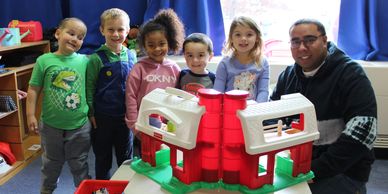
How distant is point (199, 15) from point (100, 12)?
891 millimetres

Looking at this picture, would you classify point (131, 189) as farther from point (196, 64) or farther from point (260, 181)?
point (196, 64)

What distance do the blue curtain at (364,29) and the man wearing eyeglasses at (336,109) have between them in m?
1.41

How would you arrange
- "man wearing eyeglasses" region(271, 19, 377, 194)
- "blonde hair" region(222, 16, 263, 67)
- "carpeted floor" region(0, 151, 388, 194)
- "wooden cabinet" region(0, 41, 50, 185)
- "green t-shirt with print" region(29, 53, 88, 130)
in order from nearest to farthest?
"man wearing eyeglasses" region(271, 19, 377, 194)
"blonde hair" region(222, 16, 263, 67)
"green t-shirt with print" region(29, 53, 88, 130)
"carpeted floor" region(0, 151, 388, 194)
"wooden cabinet" region(0, 41, 50, 185)

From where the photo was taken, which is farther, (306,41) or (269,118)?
(306,41)

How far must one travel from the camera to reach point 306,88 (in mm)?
1598

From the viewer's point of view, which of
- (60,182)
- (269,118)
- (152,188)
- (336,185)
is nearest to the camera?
(269,118)

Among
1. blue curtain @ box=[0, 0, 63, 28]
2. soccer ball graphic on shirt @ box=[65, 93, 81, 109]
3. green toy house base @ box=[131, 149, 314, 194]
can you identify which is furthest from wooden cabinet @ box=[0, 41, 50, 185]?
green toy house base @ box=[131, 149, 314, 194]

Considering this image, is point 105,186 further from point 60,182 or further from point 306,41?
point 60,182

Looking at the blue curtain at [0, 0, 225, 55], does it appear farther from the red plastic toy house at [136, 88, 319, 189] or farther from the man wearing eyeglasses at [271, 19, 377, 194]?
the red plastic toy house at [136, 88, 319, 189]

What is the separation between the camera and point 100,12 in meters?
3.21

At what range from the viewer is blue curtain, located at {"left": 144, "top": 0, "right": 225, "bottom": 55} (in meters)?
3.01

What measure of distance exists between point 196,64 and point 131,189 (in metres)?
0.86

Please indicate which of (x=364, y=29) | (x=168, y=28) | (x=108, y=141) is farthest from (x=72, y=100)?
(x=364, y=29)

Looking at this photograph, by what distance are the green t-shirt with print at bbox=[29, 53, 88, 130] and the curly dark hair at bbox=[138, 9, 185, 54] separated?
39 cm
